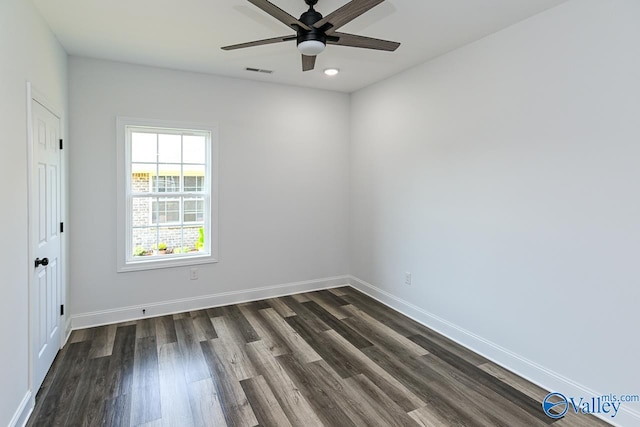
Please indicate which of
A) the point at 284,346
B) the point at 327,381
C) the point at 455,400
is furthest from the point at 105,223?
the point at 455,400

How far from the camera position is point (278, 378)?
2.67 m

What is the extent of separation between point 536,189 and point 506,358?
140 centimetres

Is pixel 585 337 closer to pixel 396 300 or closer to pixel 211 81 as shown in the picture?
pixel 396 300

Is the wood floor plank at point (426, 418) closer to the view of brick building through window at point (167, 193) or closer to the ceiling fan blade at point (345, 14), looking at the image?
the ceiling fan blade at point (345, 14)

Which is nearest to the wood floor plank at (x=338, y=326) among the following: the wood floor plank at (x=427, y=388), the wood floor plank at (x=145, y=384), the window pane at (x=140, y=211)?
the wood floor plank at (x=427, y=388)

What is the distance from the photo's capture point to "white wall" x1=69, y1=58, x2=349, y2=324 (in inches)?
139

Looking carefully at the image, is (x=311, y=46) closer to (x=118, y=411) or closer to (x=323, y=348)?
(x=323, y=348)

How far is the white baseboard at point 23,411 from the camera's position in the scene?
199 centimetres

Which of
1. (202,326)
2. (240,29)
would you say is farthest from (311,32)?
(202,326)

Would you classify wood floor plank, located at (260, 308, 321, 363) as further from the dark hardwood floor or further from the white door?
the white door

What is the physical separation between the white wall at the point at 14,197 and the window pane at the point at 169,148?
5.01 feet

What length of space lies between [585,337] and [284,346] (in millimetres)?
2320

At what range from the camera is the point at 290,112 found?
448cm

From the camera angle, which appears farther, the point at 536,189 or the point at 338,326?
the point at 338,326
